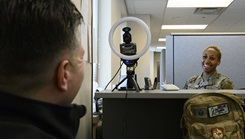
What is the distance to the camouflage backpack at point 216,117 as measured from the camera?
48.6 inches

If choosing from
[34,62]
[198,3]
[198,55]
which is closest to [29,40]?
[34,62]

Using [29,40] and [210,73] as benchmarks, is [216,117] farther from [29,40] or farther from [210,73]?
[210,73]

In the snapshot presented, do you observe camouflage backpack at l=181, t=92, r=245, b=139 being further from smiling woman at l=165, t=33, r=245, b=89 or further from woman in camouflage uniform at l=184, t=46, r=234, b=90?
smiling woman at l=165, t=33, r=245, b=89

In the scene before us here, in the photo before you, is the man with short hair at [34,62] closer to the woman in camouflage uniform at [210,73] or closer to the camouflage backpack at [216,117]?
the camouflage backpack at [216,117]

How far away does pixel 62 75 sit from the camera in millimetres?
500

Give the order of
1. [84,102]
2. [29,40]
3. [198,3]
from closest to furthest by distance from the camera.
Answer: [29,40] < [84,102] < [198,3]

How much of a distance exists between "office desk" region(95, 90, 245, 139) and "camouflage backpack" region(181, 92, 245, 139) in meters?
0.44

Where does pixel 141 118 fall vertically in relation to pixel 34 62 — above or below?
below

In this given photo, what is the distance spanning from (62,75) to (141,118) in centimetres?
132

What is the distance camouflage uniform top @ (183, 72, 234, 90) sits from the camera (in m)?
2.42

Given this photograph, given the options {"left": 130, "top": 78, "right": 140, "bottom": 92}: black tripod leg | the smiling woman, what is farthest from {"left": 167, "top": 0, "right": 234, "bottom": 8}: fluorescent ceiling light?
{"left": 130, "top": 78, "right": 140, "bottom": 92}: black tripod leg

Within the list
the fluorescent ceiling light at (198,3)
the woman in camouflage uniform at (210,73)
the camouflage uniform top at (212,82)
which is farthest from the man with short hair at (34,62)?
the fluorescent ceiling light at (198,3)

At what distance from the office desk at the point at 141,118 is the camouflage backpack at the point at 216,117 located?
1.44 ft

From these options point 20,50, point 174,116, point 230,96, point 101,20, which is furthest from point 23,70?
point 101,20
